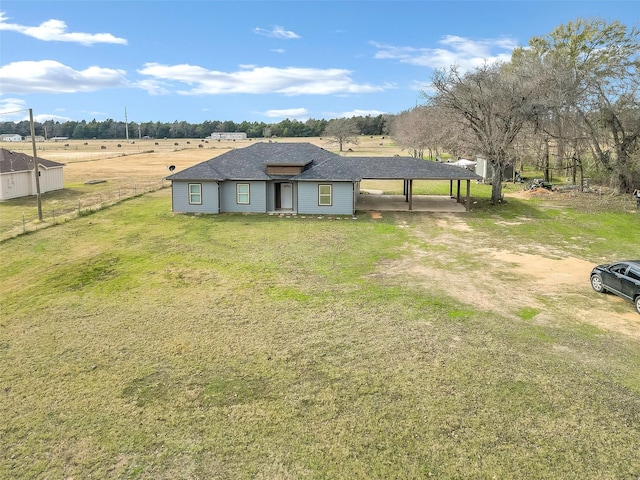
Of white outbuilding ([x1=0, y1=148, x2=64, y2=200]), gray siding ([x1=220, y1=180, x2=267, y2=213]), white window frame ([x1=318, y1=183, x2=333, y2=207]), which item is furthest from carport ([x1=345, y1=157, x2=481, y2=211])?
white outbuilding ([x1=0, y1=148, x2=64, y2=200])

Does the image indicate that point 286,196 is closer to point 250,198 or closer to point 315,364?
point 250,198

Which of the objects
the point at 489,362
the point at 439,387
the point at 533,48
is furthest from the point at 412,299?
the point at 533,48

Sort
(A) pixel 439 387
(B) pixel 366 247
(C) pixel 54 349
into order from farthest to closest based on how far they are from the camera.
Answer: (B) pixel 366 247, (C) pixel 54 349, (A) pixel 439 387

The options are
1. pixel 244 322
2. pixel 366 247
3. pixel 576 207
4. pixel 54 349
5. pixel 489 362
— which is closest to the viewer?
pixel 489 362

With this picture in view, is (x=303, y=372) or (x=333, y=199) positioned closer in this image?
(x=303, y=372)

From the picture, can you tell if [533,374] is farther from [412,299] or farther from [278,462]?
[278,462]

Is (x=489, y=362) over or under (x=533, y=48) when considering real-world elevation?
under

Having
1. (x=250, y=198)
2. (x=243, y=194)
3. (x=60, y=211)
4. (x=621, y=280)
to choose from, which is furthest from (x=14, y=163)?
(x=621, y=280)
